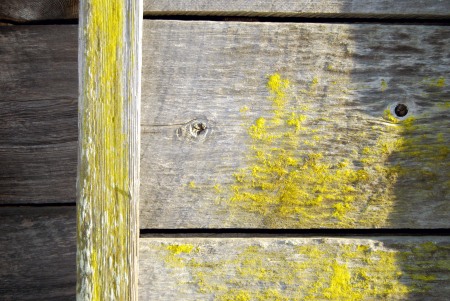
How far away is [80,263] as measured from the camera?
138 cm

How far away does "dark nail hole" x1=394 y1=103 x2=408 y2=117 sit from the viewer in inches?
59.9

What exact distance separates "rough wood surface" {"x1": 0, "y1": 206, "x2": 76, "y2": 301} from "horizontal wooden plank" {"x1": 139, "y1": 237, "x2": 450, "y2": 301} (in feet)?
1.16

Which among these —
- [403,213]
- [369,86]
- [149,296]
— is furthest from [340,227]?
[149,296]

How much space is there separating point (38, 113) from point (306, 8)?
816 mm

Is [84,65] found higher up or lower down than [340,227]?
higher up

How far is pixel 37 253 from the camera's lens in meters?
1.73

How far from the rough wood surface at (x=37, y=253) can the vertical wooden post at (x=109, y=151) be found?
37cm

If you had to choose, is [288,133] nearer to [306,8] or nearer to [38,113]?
[306,8]

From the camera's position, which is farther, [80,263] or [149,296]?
[149,296]

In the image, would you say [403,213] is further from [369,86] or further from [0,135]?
[0,135]

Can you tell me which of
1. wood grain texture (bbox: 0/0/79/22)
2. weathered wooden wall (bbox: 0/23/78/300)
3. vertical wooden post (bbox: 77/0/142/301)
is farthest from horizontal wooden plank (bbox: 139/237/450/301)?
wood grain texture (bbox: 0/0/79/22)

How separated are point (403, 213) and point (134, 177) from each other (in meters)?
0.69

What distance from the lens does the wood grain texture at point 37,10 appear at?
5.54 ft

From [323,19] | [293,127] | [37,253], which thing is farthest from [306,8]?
[37,253]
